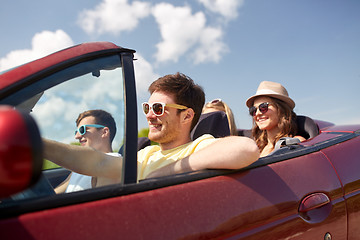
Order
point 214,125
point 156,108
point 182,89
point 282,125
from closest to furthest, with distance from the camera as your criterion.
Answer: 1. point 156,108
2. point 182,89
3. point 214,125
4. point 282,125

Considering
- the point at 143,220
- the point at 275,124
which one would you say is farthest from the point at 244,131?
the point at 143,220

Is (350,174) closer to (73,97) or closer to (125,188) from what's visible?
(125,188)

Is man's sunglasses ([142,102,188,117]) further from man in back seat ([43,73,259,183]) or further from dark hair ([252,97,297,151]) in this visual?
dark hair ([252,97,297,151])

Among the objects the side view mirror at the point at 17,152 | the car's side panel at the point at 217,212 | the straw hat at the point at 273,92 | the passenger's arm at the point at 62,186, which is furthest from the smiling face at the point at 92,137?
the straw hat at the point at 273,92

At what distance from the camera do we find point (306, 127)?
2727 millimetres

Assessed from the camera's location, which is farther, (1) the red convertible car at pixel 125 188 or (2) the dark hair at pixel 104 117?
(2) the dark hair at pixel 104 117

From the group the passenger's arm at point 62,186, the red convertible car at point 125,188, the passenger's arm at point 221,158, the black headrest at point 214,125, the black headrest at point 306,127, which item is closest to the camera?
the red convertible car at point 125,188

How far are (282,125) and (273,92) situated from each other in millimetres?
382

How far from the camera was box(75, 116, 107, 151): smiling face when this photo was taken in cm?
125

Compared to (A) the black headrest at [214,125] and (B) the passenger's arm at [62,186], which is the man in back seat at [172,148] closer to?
(B) the passenger's arm at [62,186]

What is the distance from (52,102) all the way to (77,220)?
0.50 metres

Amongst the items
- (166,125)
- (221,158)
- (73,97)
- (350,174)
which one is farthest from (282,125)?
(73,97)

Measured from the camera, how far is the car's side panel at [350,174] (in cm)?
167

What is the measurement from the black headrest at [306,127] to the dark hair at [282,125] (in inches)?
1.8
